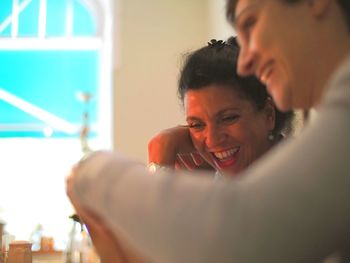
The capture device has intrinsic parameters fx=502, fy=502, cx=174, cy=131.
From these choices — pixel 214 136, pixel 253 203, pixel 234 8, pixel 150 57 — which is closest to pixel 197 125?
pixel 214 136

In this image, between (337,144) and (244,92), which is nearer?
(337,144)

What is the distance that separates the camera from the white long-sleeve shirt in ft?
1.46

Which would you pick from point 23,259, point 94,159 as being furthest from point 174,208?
point 23,259

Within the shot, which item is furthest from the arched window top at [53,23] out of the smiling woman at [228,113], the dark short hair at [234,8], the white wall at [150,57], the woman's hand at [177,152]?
the dark short hair at [234,8]

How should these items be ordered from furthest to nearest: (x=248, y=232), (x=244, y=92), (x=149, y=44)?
1. (x=149, y=44)
2. (x=244, y=92)
3. (x=248, y=232)

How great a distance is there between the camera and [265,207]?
1.47 feet

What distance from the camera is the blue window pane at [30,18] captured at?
11.1ft

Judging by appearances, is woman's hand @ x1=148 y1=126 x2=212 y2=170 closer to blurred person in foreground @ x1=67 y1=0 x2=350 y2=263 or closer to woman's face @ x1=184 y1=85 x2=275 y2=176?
woman's face @ x1=184 y1=85 x2=275 y2=176

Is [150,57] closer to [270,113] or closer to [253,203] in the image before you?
[270,113]

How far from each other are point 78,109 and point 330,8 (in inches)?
112

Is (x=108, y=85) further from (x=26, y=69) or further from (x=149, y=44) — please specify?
(x=26, y=69)

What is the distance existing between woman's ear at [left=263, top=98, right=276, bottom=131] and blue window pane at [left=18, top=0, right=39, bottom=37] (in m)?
2.46

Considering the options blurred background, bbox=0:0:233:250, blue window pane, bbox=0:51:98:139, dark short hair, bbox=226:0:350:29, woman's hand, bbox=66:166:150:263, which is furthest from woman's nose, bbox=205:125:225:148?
blue window pane, bbox=0:51:98:139

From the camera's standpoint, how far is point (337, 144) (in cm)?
46
